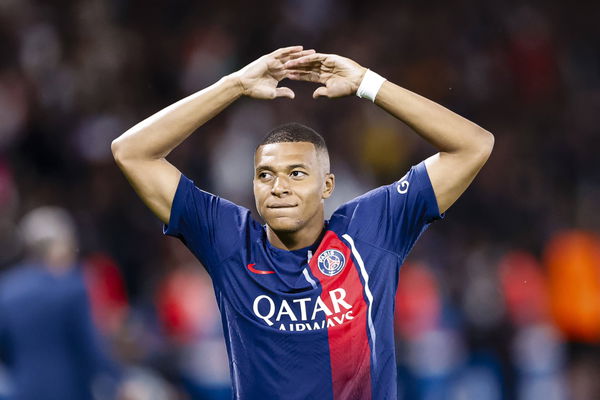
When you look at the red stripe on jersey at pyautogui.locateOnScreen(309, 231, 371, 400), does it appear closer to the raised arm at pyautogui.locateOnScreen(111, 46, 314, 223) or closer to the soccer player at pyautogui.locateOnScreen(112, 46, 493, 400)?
the soccer player at pyautogui.locateOnScreen(112, 46, 493, 400)

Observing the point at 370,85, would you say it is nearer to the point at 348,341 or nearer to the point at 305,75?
the point at 305,75

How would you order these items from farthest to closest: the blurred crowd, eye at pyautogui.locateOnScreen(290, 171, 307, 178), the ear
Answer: the blurred crowd → the ear → eye at pyautogui.locateOnScreen(290, 171, 307, 178)

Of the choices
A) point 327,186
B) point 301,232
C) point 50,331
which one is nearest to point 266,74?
point 327,186

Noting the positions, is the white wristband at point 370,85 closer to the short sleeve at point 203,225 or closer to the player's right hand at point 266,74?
the player's right hand at point 266,74

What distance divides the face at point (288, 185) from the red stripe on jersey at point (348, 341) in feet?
1.00

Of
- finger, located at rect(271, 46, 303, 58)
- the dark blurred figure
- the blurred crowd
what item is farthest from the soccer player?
the blurred crowd

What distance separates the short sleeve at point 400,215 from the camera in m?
4.25

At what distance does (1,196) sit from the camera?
10.2 meters

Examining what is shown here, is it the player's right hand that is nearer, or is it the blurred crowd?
the player's right hand

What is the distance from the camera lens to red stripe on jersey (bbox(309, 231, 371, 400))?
4.05 metres

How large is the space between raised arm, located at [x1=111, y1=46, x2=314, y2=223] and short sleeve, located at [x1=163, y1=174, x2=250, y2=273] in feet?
0.19

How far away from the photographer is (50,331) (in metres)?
6.55

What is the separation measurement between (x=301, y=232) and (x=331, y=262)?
0.67ft

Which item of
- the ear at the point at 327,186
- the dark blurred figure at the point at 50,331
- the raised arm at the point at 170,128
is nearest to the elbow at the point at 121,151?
the raised arm at the point at 170,128
